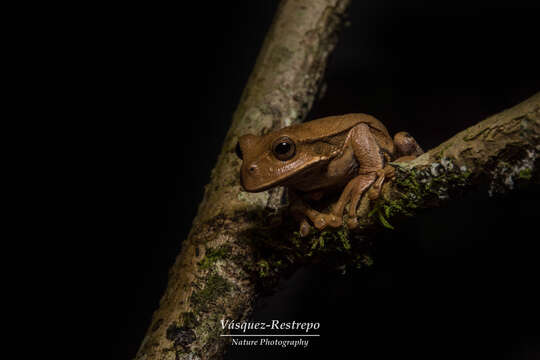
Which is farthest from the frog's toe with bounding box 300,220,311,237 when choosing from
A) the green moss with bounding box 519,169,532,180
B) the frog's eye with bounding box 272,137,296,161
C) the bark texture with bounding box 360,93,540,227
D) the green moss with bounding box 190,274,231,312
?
the green moss with bounding box 519,169,532,180

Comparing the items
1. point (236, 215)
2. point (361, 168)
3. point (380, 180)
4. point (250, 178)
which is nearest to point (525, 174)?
point (380, 180)

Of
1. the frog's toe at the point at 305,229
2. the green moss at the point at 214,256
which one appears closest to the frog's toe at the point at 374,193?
the frog's toe at the point at 305,229

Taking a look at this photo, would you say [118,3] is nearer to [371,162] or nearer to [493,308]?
[371,162]

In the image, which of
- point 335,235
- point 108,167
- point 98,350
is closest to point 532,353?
point 335,235

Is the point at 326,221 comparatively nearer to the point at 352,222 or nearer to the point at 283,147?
the point at 352,222

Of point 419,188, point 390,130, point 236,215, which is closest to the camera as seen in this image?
point 419,188

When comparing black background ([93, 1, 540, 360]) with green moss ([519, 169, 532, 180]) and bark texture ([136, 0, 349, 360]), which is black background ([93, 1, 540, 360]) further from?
green moss ([519, 169, 532, 180])

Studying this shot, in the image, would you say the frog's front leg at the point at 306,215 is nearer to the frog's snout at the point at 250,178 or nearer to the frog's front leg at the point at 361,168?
the frog's front leg at the point at 361,168
